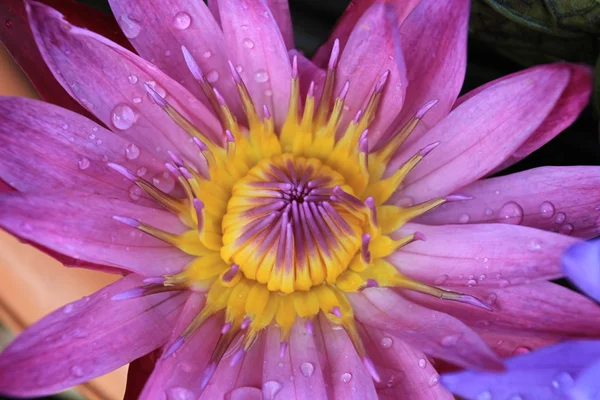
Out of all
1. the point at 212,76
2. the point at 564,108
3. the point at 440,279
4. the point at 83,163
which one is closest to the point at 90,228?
the point at 83,163

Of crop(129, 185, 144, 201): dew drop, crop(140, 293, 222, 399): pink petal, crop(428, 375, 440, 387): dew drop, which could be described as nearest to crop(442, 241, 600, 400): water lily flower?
crop(428, 375, 440, 387): dew drop

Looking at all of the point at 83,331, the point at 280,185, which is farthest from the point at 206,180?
the point at 83,331

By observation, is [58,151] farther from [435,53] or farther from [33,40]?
[435,53]

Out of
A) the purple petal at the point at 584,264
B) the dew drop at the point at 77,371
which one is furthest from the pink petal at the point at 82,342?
the purple petal at the point at 584,264

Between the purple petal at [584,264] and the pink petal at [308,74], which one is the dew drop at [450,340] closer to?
the purple petal at [584,264]

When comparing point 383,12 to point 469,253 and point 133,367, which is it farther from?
point 133,367

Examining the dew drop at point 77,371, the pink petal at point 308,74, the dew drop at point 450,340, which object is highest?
the pink petal at point 308,74
